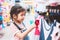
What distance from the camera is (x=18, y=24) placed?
106cm

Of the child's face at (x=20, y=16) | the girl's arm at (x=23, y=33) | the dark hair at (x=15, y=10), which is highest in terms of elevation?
the dark hair at (x=15, y=10)

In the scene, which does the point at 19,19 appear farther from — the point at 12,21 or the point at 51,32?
the point at 51,32

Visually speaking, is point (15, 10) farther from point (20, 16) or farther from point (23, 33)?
point (23, 33)

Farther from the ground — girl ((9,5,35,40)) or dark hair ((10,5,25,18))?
dark hair ((10,5,25,18))

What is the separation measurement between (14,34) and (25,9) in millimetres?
200

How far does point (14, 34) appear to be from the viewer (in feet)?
3.43

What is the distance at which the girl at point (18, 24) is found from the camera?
3.42ft

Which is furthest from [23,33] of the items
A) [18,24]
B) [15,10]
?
[15,10]

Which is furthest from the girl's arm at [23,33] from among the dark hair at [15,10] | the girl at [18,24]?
the dark hair at [15,10]

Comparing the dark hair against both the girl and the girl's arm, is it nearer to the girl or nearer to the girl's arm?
the girl

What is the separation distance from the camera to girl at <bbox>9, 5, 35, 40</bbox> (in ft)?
3.42

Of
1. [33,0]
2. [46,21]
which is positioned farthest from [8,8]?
[46,21]

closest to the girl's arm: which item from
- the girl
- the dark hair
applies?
the girl

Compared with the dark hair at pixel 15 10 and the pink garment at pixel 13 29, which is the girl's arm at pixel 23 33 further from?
the dark hair at pixel 15 10
